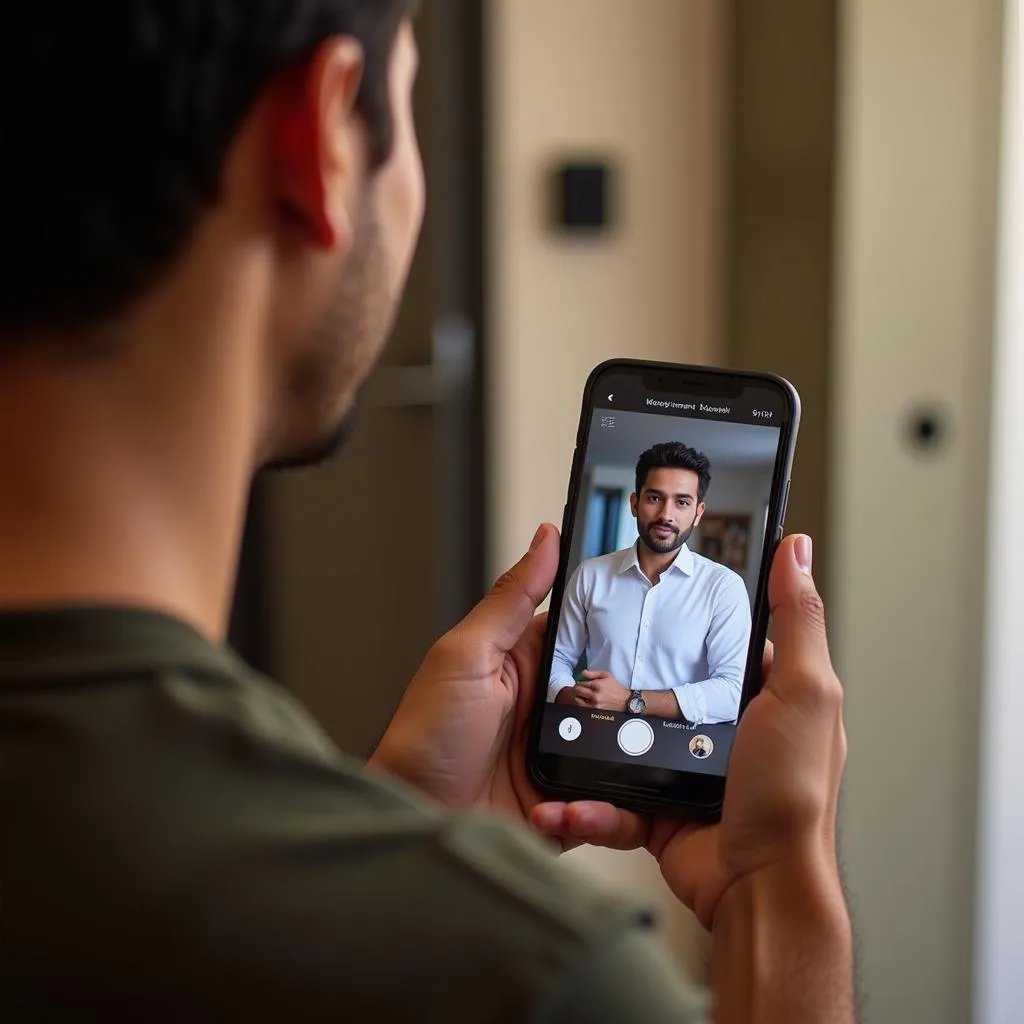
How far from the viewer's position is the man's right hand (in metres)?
0.84

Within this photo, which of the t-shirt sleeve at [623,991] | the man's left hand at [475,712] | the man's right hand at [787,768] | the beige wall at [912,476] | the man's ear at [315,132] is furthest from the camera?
the beige wall at [912,476]

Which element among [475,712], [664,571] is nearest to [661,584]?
[664,571]

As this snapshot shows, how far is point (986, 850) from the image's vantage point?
Answer: 1697 mm

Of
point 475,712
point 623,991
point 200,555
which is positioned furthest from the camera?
point 475,712

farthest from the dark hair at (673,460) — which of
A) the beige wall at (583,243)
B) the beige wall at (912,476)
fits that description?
the beige wall at (583,243)

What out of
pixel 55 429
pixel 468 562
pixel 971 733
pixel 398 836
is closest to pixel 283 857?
pixel 398 836

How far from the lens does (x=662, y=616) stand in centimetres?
93

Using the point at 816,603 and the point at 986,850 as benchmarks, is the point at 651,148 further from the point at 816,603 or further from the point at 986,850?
the point at 816,603

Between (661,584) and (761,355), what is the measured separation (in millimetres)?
953

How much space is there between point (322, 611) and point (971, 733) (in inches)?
34.9

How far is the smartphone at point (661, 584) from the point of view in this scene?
0.93 metres

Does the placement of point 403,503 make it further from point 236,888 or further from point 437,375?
point 236,888

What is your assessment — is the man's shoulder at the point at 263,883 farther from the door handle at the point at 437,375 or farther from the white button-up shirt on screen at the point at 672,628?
the door handle at the point at 437,375

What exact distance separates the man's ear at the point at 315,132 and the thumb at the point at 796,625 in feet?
1.28
